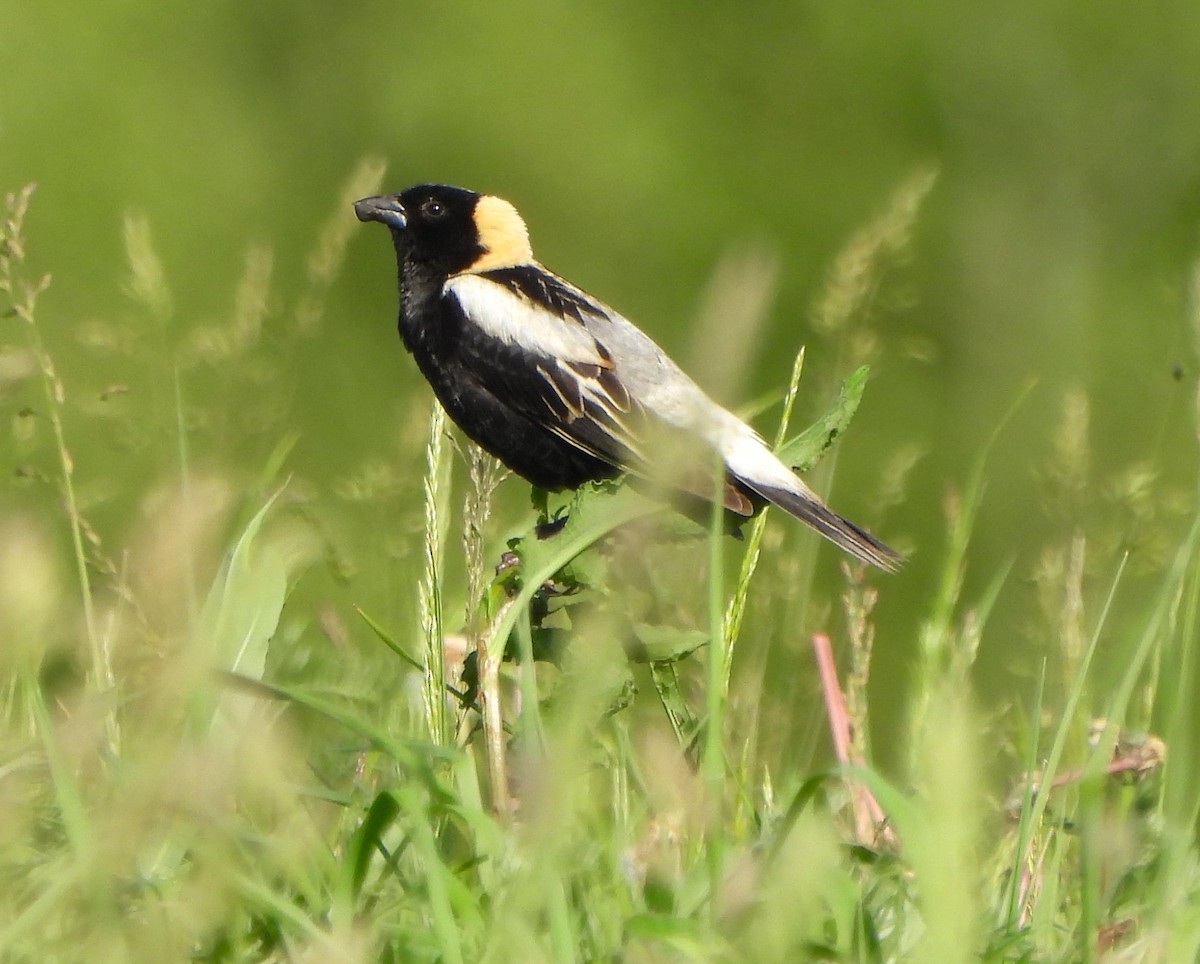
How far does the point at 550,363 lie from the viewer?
3.13 meters

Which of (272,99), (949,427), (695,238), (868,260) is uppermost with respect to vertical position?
(868,260)

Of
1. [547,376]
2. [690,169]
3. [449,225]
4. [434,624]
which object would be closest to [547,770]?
[434,624]

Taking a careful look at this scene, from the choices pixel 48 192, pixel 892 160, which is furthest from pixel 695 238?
pixel 48 192

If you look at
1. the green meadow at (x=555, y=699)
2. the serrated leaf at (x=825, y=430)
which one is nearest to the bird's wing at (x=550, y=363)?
the green meadow at (x=555, y=699)

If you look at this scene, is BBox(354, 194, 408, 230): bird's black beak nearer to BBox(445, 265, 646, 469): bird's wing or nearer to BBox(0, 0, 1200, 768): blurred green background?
BBox(445, 265, 646, 469): bird's wing

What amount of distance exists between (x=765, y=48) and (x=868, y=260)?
12.4 m

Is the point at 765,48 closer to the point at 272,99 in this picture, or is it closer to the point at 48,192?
the point at 272,99

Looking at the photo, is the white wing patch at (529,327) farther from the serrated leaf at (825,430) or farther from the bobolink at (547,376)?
the serrated leaf at (825,430)

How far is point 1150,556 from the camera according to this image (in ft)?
7.98

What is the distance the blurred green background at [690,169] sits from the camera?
11477 mm

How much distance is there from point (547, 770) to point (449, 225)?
270cm

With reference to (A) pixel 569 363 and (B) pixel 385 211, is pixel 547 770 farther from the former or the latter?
(B) pixel 385 211

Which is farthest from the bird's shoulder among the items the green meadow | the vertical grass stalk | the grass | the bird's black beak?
the vertical grass stalk

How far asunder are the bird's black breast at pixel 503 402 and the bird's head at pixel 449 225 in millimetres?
344
